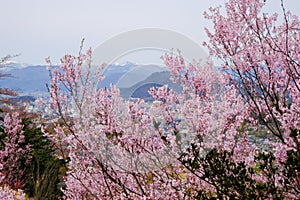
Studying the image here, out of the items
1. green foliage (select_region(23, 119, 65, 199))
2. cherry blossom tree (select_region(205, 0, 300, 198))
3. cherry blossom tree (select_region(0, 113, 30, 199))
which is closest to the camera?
cherry blossom tree (select_region(205, 0, 300, 198))

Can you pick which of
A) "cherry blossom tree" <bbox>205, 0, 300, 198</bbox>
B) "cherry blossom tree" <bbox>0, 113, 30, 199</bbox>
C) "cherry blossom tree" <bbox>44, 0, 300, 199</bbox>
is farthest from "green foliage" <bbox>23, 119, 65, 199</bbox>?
"cherry blossom tree" <bbox>205, 0, 300, 198</bbox>

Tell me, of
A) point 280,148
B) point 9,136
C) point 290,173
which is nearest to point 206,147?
point 280,148

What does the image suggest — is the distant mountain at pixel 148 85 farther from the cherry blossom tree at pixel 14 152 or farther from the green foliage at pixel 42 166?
the cherry blossom tree at pixel 14 152

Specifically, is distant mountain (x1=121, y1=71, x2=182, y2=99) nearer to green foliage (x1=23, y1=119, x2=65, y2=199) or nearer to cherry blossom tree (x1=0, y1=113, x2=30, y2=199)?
green foliage (x1=23, y1=119, x2=65, y2=199)

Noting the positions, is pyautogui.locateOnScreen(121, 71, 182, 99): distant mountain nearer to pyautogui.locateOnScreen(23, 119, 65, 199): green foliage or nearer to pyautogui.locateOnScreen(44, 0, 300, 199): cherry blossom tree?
pyautogui.locateOnScreen(44, 0, 300, 199): cherry blossom tree

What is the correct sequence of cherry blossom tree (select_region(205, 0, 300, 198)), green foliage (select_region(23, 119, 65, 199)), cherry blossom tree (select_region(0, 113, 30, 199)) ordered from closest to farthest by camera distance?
1. cherry blossom tree (select_region(205, 0, 300, 198))
2. green foliage (select_region(23, 119, 65, 199))
3. cherry blossom tree (select_region(0, 113, 30, 199))

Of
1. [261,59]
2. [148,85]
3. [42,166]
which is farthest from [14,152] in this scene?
[261,59]

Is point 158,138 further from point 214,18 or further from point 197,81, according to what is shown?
point 214,18

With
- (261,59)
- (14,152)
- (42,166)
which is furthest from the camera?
(42,166)

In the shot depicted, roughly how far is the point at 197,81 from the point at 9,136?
902 cm

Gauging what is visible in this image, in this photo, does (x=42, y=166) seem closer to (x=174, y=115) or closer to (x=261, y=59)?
(x=174, y=115)

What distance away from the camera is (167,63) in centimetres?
555

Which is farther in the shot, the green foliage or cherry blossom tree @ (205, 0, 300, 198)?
the green foliage

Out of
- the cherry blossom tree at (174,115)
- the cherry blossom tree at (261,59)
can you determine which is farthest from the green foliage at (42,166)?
the cherry blossom tree at (261,59)
